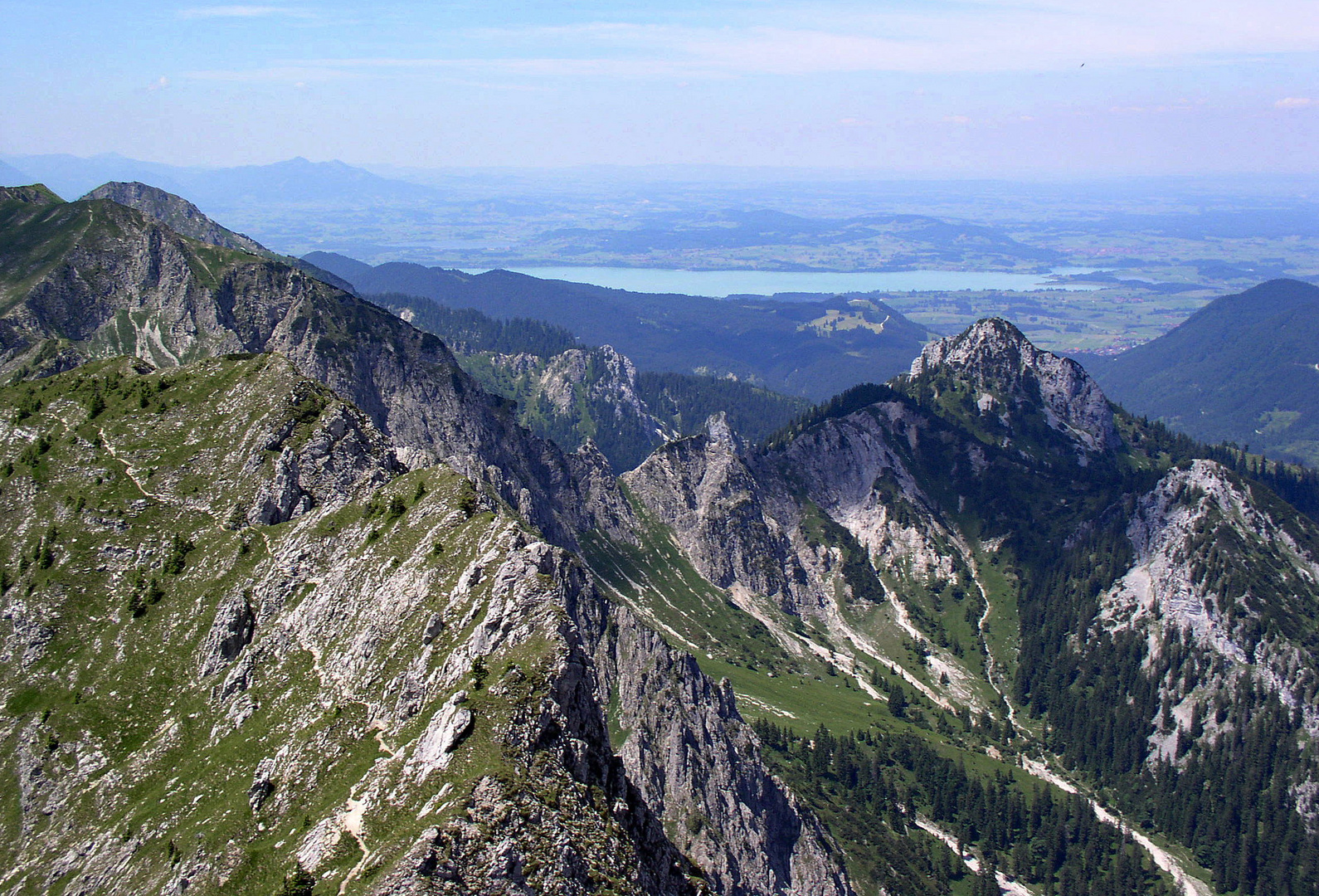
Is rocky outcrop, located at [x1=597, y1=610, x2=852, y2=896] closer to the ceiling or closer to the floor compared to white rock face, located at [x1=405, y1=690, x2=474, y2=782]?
closer to the floor

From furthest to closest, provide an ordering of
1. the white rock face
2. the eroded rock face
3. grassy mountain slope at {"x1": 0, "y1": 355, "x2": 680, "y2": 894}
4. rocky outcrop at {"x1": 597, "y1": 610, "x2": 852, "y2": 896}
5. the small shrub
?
rocky outcrop at {"x1": 597, "y1": 610, "x2": 852, "y2": 896} → the small shrub → the white rock face → grassy mountain slope at {"x1": 0, "y1": 355, "x2": 680, "y2": 894} → the eroded rock face

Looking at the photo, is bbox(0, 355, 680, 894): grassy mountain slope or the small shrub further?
the small shrub

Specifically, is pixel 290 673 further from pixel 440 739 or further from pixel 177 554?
pixel 177 554

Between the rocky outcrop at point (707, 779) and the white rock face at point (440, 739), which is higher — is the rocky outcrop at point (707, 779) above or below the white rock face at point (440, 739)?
below

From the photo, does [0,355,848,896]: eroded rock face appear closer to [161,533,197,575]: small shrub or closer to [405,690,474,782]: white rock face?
[405,690,474,782]: white rock face

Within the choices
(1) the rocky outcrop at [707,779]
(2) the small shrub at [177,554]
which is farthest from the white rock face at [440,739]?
(1) the rocky outcrop at [707,779]

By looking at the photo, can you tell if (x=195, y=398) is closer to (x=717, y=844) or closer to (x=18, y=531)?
(x=18, y=531)

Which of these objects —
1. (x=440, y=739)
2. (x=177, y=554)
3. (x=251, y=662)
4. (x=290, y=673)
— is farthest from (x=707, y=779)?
(x=440, y=739)

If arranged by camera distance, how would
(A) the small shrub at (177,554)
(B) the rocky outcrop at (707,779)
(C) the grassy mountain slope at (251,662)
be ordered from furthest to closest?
(B) the rocky outcrop at (707,779), (A) the small shrub at (177,554), (C) the grassy mountain slope at (251,662)

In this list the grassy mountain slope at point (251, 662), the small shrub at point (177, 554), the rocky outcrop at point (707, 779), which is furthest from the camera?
the rocky outcrop at point (707, 779)

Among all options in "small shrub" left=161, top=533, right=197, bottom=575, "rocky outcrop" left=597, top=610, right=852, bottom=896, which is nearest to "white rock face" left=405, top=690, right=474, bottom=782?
"small shrub" left=161, top=533, right=197, bottom=575

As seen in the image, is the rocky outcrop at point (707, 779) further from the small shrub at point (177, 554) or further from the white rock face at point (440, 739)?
the white rock face at point (440, 739)

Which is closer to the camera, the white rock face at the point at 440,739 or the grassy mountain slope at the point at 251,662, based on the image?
the grassy mountain slope at the point at 251,662
